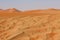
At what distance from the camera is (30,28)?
10.4 m

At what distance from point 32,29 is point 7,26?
67.2 inches

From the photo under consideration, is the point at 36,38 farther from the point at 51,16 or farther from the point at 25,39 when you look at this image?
the point at 51,16

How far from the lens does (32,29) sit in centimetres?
1021

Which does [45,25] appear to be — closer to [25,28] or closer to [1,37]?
[25,28]

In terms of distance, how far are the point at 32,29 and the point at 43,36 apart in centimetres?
101

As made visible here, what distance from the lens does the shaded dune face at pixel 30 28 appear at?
9.58 meters

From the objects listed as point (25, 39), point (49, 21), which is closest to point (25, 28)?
point (25, 39)

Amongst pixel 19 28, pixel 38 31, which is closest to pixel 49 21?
pixel 38 31

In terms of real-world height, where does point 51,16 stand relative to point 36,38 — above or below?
above

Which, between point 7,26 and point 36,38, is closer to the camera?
point 36,38

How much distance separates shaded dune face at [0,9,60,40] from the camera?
9578 mm

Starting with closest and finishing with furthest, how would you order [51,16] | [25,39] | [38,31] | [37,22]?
1. [25,39]
2. [38,31]
3. [37,22]
4. [51,16]

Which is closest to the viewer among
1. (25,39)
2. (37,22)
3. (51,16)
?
(25,39)

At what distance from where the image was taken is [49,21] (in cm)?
1102
